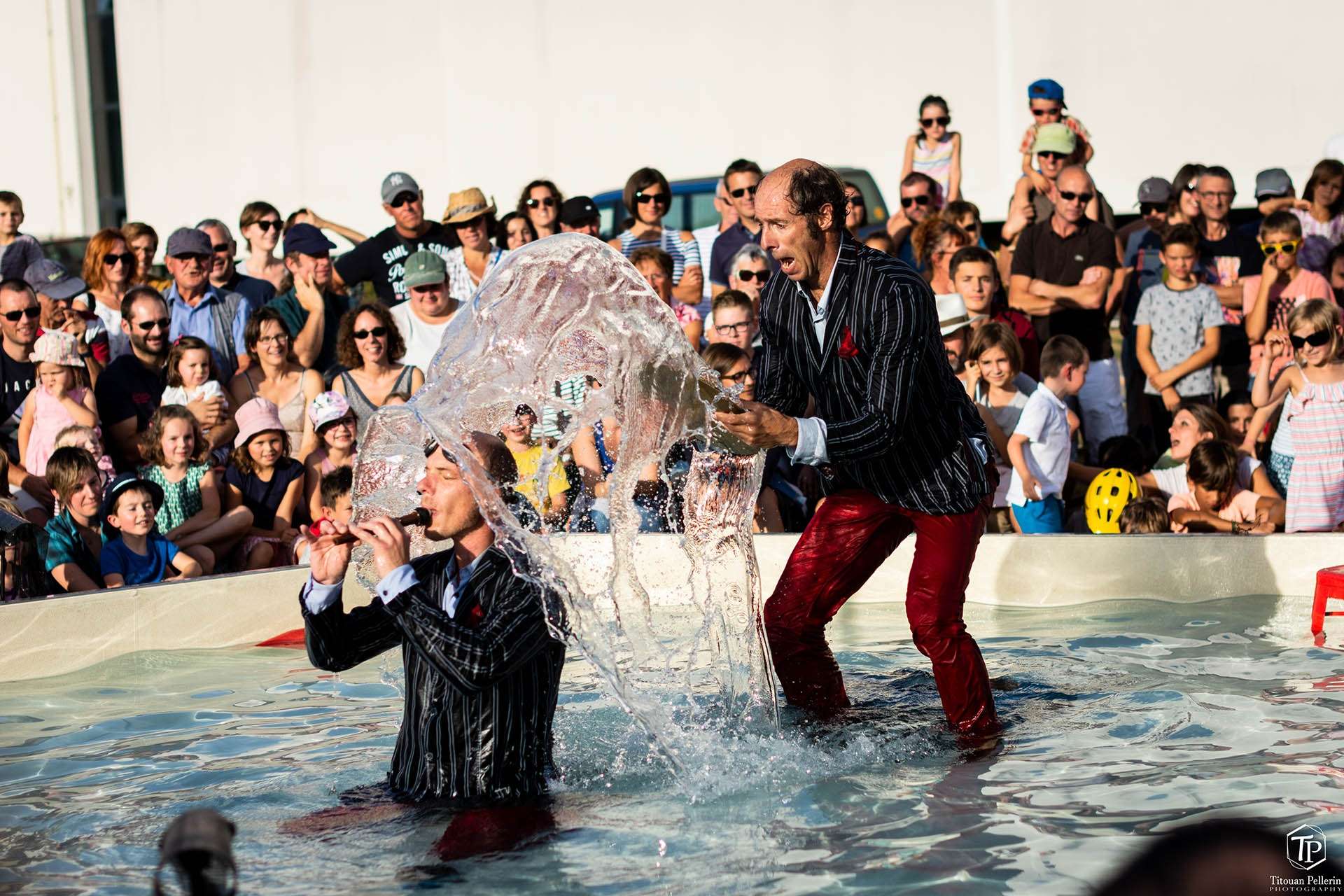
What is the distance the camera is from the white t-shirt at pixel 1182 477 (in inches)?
319

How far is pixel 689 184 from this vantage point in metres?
12.7

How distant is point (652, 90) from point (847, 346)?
10.2 m

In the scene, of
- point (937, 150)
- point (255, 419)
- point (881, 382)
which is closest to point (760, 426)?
point (881, 382)

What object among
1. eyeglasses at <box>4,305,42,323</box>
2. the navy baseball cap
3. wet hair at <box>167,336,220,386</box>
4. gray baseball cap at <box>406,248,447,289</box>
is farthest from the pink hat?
the navy baseball cap

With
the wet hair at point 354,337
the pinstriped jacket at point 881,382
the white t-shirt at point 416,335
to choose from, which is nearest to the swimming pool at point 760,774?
the pinstriped jacket at point 881,382

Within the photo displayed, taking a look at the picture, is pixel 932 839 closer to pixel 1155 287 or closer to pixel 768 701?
pixel 768 701

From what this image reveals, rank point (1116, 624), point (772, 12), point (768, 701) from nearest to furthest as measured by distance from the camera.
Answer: point (768, 701), point (1116, 624), point (772, 12)

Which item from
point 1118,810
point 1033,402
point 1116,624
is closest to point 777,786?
point 1118,810

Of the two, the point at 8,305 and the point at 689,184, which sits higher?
the point at 689,184

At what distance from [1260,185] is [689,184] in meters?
4.27

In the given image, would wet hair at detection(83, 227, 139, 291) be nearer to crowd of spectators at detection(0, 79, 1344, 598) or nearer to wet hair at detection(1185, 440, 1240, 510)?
crowd of spectators at detection(0, 79, 1344, 598)

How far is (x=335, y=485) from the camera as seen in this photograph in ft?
25.6

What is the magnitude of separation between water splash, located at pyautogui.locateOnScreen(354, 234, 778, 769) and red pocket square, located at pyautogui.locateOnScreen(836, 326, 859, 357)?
42 centimetres

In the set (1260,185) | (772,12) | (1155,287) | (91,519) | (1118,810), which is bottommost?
(1118,810)
